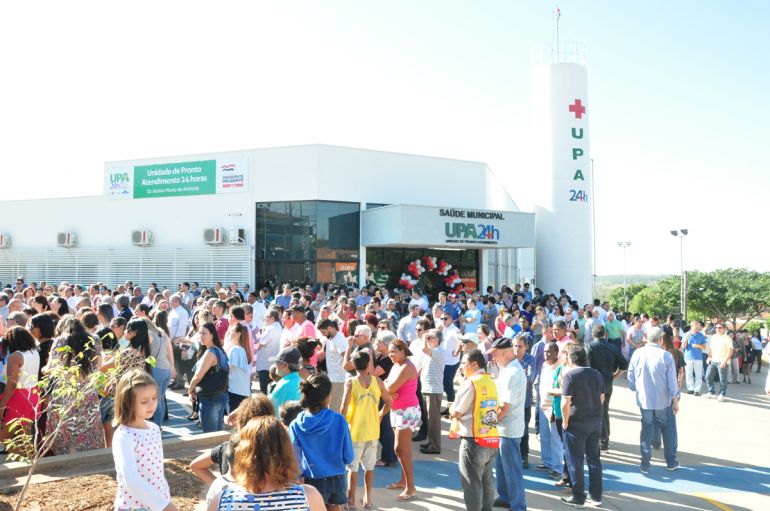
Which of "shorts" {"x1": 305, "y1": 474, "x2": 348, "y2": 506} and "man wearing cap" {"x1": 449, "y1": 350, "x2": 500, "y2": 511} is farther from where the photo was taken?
"man wearing cap" {"x1": 449, "y1": 350, "x2": 500, "y2": 511}

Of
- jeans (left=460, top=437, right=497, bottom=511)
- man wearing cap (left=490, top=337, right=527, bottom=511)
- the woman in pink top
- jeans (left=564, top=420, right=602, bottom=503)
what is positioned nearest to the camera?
jeans (left=460, top=437, right=497, bottom=511)

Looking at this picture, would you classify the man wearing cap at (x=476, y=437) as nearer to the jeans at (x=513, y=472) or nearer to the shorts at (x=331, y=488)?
the jeans at (x=513, y=472)

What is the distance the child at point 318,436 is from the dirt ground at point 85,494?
2042 millimetres

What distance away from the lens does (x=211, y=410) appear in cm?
762

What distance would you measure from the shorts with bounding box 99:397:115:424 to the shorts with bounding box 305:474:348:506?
335cm

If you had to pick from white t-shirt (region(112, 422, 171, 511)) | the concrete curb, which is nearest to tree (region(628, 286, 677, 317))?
the concrete curb

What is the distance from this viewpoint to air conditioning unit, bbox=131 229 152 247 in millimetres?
25656

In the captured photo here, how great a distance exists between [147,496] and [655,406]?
6.72m

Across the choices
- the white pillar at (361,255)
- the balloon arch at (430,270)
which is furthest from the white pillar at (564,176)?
the white pillar at (361,255)

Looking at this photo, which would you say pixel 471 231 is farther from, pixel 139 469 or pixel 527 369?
pixel 139 469

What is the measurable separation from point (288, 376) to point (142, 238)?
22.0 metres

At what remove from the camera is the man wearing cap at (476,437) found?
579 cm

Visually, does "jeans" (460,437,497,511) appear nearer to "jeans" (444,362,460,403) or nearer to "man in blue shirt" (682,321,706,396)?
Answer: "jeans" (444,362,460,403)

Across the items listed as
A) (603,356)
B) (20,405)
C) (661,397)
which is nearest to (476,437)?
(603,356)
